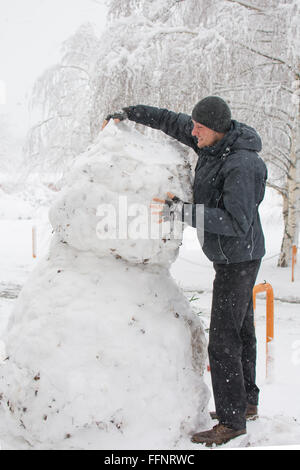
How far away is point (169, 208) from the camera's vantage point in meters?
2.22

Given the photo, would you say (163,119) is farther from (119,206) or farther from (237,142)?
(119,206)

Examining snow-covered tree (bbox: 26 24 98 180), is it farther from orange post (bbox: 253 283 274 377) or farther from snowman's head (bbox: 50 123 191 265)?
snowman's head (bbox: 50 123 191 265)

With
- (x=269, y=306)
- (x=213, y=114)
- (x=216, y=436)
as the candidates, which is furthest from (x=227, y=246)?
(x=269, y=306)

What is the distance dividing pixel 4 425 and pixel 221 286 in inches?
55.9

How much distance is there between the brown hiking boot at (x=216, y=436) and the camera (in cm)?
218

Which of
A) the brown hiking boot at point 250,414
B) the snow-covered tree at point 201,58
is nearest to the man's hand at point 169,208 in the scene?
the brown hiking boot at point 250,414

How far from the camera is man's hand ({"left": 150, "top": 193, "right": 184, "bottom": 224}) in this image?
7.21ft

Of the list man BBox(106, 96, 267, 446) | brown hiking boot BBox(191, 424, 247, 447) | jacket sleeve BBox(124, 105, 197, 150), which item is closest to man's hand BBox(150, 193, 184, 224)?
man BBox(106, 96, 267, 446)

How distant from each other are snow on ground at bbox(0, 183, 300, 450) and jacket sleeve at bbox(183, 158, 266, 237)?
1168 millimetres

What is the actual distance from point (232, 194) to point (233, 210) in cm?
8

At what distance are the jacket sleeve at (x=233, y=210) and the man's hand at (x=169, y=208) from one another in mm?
58

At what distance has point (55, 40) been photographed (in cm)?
1140

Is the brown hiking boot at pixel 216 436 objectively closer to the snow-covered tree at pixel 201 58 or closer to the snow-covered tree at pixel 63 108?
the snow-covered tree at pixel 201 58
